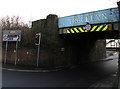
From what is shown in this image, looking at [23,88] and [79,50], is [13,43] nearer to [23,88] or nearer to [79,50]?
[79,50]

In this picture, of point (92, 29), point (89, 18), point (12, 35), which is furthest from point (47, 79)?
point (12, 35)

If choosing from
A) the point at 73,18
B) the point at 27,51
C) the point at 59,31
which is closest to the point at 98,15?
the point at 73,18

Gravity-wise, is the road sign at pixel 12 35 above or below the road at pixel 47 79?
above

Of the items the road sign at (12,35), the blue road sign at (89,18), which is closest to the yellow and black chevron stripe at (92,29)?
the blue road sign at (89,18)

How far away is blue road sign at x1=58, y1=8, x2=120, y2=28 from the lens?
39.9 ft

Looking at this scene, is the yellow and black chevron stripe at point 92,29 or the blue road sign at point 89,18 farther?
the yellow and black chevron stripe at point 92,29

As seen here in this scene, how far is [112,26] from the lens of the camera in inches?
479

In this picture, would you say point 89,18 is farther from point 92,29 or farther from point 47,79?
point 47,79

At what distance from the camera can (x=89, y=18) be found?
13.6 m

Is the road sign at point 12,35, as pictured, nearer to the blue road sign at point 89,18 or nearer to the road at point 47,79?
the blue road sign at point 89,18

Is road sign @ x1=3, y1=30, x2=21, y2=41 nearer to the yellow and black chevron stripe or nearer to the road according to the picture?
the road

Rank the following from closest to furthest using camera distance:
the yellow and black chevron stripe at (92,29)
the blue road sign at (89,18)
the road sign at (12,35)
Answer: the blue road sign at (89,18), the yellow and black chevron stripe at (92,29), the road sign at (12,35)

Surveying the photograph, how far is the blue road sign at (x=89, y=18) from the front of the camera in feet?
39.9

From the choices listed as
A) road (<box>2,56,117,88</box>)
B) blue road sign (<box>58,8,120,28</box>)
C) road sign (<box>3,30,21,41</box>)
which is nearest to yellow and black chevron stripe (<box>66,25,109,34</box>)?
blue road sign (<box>58,8,120,28</box>)
